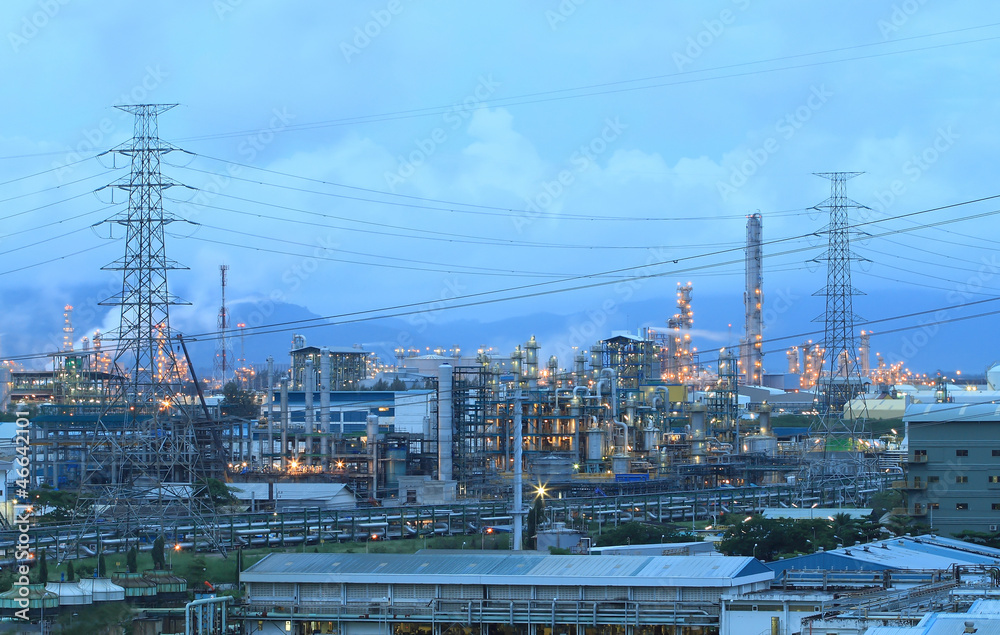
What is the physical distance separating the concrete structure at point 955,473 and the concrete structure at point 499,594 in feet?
43.1

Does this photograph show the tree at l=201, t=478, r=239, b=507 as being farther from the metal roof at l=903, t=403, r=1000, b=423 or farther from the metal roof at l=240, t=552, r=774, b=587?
the metal roof at l=903, t=403, r=1000, b=423

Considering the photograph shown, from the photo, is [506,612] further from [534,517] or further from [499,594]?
[534,517]

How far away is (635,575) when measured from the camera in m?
18.8

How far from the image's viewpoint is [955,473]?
3061cm

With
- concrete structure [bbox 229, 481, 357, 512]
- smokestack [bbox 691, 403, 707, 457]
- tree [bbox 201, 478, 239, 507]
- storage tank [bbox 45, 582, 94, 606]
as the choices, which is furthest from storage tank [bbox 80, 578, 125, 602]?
smokestack [bbox 691, 403, 707, 457]

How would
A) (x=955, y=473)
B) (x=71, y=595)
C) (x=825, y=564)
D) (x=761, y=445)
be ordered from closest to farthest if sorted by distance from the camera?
(x=71, y=595)
(x=825, y=564)
(x=955, y=473)
(x=761, y=445)

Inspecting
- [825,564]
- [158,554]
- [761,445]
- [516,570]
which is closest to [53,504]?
[158,554]

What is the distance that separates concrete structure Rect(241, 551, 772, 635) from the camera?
726 inches

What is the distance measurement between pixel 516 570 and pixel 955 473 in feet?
52.7

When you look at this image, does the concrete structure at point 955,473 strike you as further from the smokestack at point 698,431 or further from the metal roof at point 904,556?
the smokestack at point 698,431

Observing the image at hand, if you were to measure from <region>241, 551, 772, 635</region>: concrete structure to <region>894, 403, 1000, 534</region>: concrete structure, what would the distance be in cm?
1313

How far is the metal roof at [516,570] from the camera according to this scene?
18703 mm

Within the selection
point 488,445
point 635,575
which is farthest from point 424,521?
point 635,575

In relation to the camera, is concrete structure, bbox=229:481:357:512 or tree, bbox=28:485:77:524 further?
concrete structure, bbox=229:481:357:512
